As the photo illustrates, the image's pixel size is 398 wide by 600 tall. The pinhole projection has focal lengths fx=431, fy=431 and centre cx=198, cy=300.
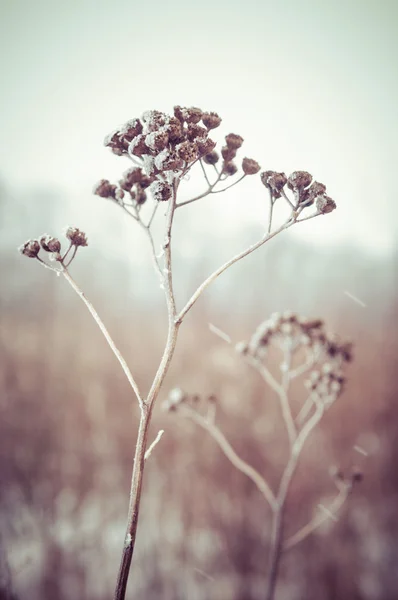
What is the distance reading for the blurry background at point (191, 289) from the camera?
0.89 meters

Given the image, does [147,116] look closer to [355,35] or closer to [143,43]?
[143,43]

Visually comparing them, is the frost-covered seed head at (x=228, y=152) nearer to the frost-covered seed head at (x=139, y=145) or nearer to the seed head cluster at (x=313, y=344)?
the frost-covered seed head at (x=139, y=145)

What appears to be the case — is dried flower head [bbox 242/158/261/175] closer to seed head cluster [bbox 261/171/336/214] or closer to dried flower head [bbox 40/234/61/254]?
seed head cluster [bbox 261/171/336/214]

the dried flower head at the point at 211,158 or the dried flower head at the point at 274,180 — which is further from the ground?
the dried flower head at the point at 211,158

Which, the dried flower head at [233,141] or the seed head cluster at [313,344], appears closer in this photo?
the dried flower head at [233,141]

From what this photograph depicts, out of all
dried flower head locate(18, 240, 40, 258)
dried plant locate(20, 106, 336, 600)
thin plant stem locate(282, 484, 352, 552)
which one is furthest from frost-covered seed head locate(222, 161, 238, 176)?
thin plant stem locate(282, 484, 352, 552)

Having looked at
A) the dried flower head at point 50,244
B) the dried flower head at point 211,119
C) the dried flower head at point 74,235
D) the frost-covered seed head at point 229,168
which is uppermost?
the dried flower head at point 211,119

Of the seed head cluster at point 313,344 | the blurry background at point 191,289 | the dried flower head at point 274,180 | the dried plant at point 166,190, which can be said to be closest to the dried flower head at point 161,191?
the dried plant at point 166,190

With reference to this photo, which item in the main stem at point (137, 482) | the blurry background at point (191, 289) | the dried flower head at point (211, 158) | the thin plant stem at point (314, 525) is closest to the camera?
the main stem at point (137, 482)

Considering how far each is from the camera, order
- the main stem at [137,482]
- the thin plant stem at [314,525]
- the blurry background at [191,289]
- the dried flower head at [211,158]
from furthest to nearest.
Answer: the blurry background at [191,289] < the thin plant stem at [314,525] < the dried flower head at [211,158] < the main stem at [137,482]

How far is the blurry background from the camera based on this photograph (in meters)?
0.89

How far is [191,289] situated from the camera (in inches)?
43.9

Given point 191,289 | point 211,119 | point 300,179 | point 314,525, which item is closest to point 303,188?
point 300,179

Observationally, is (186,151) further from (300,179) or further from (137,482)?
(137,482)
